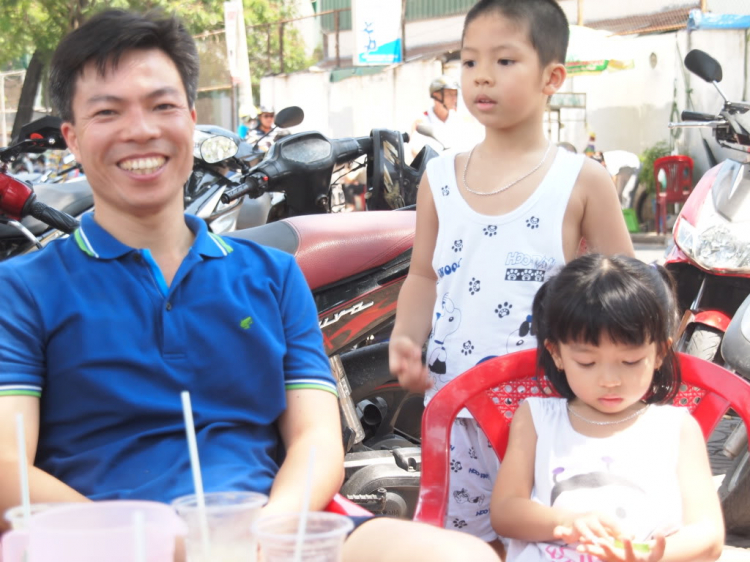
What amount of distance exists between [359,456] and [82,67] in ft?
5.24

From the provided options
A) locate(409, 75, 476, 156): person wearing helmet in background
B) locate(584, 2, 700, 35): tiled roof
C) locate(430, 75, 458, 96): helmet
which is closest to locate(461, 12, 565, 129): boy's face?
locate(409, 75, 476, 156): person wearing helmet in background

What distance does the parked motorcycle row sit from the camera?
9.69 ft

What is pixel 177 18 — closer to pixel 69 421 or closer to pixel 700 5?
pixel 69 421

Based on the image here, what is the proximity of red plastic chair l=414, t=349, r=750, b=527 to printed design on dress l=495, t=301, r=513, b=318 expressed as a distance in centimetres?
15

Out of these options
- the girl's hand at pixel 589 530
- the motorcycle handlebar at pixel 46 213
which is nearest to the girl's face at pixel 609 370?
the girl's hand at pixel 589 530

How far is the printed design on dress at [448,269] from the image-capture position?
2.27 m

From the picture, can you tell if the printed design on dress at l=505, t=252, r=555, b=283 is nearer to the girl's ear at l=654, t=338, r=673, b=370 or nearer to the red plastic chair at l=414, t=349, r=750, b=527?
the red plastic chair at l=414, t=349, r=750, b=527

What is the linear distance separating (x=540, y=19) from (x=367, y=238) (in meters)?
1.00

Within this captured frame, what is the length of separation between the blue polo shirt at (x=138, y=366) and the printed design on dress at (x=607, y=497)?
1.79 ft

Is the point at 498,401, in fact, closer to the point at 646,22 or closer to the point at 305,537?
the point at 305,537

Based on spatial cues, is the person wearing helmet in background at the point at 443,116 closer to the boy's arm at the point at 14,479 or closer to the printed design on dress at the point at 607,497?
the printed design on dress at the point at 607,497

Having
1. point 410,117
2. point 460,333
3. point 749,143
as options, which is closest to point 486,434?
point 460,333

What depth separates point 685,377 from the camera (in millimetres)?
2027

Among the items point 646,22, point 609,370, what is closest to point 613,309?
point 609,370
